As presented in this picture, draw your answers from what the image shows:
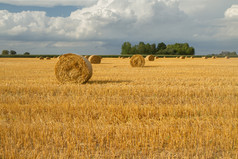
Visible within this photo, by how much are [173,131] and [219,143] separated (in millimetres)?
795

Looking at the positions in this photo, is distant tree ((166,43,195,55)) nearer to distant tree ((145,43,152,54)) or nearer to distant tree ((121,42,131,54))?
distant tree ((145,43,152,54))

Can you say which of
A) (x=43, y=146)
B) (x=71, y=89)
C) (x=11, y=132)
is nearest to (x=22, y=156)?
(x=43, y=146)

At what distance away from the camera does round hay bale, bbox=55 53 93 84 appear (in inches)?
426

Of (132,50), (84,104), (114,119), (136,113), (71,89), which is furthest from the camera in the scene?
(132,50)

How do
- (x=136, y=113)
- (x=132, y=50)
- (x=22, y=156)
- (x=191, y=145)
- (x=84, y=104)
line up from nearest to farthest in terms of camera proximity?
1. (x=22, y=156)
2. (x=191, y=145)
3. (x=136, y=113)
4. (x=84, y=104)
5. (x=132, y=50)

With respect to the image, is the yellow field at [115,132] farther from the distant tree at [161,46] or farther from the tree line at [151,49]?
the distant tree at [161,46]

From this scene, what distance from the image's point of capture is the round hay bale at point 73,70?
10.8 metres

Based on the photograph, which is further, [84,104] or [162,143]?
[84,104]

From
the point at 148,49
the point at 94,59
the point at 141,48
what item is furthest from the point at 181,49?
the point at 94,59

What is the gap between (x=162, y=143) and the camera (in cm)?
398

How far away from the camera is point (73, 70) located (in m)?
11.0

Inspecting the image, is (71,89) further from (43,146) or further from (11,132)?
(43,146)

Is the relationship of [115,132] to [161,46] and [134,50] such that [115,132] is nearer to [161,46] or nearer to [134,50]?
A: [134,50]

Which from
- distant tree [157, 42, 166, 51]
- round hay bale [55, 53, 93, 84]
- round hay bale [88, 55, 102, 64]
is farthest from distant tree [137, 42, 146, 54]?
round hay bale [55, 53, 93, 84]
